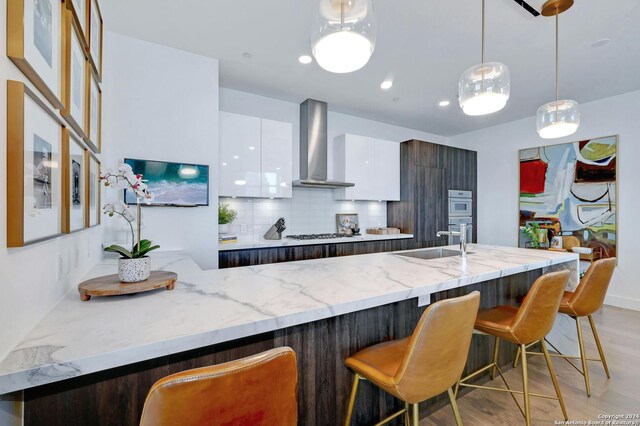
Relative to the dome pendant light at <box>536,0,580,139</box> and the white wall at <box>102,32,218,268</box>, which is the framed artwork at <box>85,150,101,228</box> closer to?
the white wall at <box>102,32,218,268</box>

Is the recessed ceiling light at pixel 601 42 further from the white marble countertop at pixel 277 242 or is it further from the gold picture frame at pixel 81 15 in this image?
the gold picture frame at pixel 81 15

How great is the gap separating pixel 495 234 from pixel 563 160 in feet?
4.97

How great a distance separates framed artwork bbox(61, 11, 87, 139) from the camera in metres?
1.20

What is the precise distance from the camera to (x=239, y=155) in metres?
3.44

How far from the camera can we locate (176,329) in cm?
90

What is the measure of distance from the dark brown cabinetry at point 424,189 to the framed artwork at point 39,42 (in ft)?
14.0

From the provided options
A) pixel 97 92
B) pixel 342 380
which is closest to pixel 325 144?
pixel 97 92

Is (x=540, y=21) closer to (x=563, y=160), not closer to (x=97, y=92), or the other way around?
(x=563, y=160)

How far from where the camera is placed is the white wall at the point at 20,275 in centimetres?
76

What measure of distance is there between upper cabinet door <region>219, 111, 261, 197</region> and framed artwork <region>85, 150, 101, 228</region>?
143 cm

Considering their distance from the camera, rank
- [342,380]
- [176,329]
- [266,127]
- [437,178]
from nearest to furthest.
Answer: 1. [176,329]
2. [342,380]
3. [266,127]
4. [437,178]

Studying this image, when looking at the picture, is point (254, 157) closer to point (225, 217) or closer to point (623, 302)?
point (225, 217)

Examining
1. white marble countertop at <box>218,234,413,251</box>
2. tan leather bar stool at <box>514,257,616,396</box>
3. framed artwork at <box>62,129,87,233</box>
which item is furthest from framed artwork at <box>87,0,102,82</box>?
tan leather bar stool at <box>514,257,616,396</box>

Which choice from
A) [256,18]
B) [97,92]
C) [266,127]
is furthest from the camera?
[266,127]
